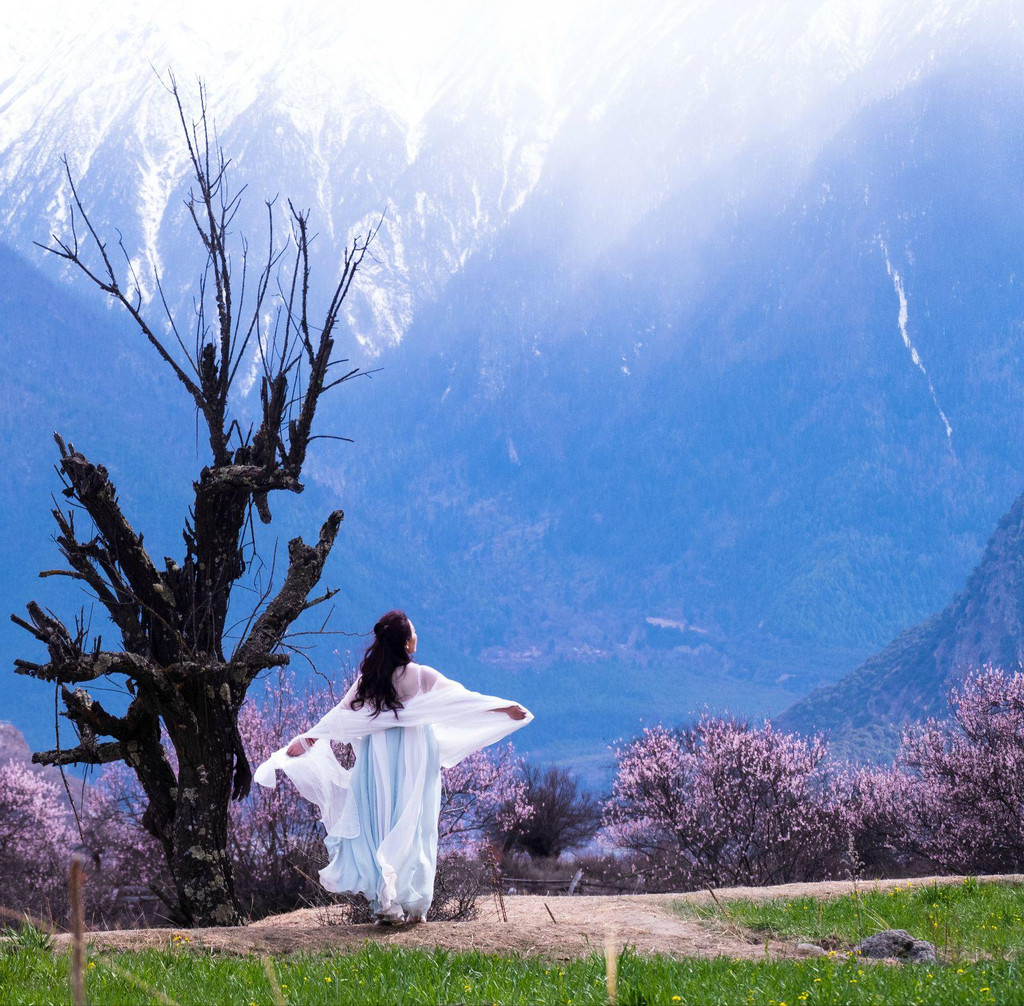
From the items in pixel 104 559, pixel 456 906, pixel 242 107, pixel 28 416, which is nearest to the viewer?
pixel 104 559

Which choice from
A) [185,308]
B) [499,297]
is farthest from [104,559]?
[499,297]

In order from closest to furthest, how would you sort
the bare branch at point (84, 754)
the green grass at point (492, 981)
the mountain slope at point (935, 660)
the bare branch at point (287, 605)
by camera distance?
1. the green grass at point (492, 981)
2. the bare branch at point (84, 754)
3. the bare branch at point (287, 605)
4. the mountain slope at point (935, 660)

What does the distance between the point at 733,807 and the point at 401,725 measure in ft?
58.5

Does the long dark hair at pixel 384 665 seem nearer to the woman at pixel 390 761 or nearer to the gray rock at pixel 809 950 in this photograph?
the woman at pixel 390 761

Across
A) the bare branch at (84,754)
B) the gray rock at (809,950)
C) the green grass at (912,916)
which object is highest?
the bare branch at (84,754)

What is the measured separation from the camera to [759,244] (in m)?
147

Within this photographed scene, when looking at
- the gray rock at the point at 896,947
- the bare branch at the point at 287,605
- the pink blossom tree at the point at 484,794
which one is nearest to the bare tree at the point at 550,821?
the pink blossom tree at the point at 484,794

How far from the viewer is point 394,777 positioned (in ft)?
27.1

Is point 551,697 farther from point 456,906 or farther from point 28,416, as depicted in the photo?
point 456,906

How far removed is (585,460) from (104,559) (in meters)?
139

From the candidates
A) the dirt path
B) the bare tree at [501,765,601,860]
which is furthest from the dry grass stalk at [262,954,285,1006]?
the bare tree at [501,765,601,860]

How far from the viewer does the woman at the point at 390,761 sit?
798 centimetres

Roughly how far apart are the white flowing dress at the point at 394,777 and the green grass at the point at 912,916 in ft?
8.72

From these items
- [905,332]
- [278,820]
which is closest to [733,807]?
[278,820]
